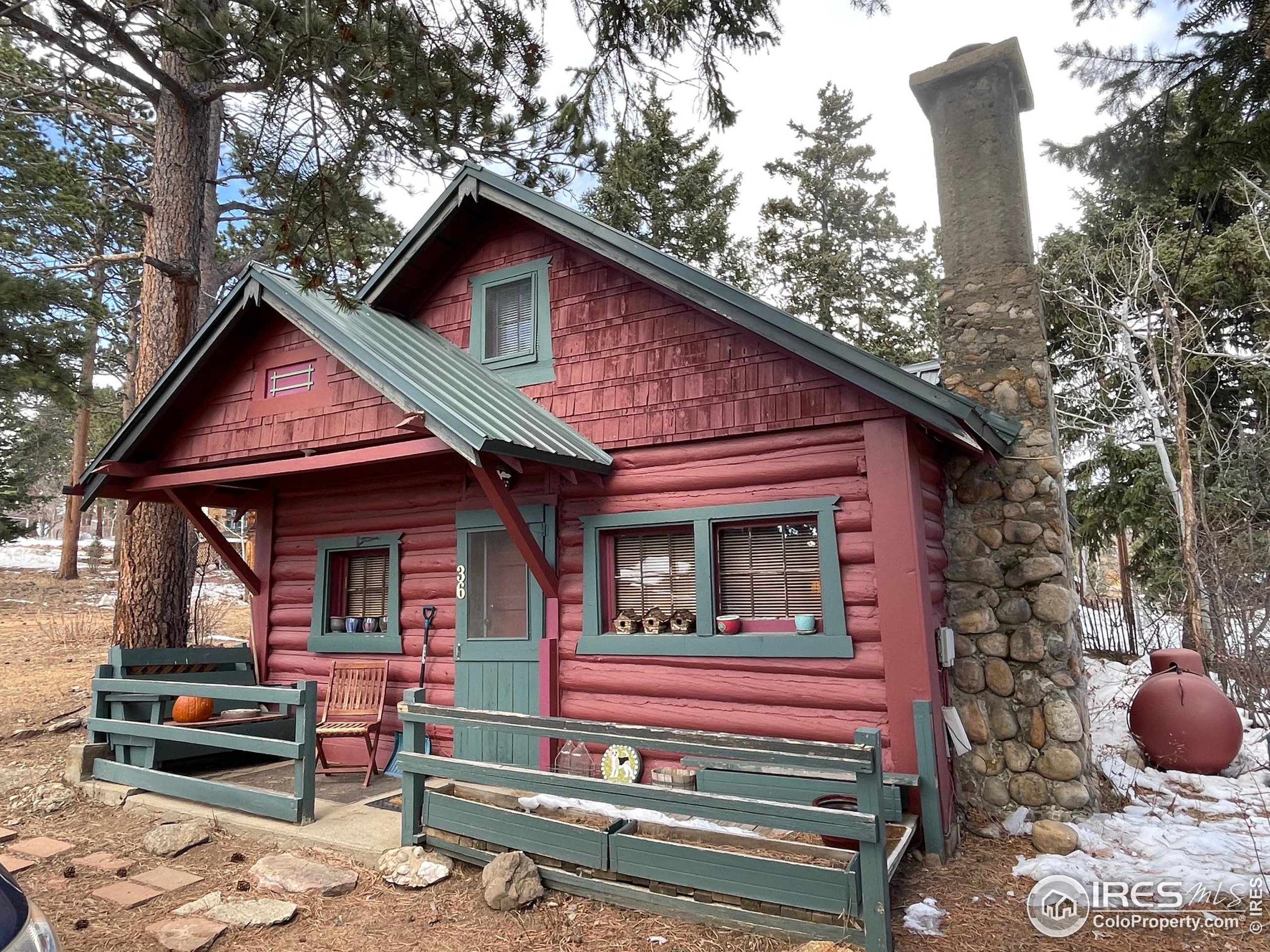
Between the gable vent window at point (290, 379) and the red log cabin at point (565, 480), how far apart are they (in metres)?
0.03

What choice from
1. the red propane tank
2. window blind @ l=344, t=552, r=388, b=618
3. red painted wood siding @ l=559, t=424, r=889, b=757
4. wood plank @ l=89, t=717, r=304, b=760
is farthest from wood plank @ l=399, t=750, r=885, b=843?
the red propane tank

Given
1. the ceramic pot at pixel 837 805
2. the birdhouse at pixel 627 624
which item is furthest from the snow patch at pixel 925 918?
the birdhouse at pixel 627 624

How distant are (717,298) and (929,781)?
13.7 ft

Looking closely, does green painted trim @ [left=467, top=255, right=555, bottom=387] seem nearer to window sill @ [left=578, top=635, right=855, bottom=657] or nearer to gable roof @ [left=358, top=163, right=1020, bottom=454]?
gable roof @ [left=358, top=163, right=1020, bottom=454]

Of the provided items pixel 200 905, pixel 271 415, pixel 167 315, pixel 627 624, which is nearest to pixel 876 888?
pixel 627 624

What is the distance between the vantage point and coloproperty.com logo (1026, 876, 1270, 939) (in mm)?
4219

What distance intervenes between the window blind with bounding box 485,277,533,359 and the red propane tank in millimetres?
7440

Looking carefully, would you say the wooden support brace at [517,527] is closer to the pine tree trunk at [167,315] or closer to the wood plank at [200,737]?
the wood plank at [200,737]

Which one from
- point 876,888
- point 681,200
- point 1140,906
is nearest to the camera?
point 876,888

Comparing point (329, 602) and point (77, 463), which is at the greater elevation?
point (77, 463)

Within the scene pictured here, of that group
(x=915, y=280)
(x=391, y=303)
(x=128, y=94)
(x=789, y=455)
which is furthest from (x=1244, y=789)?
(x=915, y=280)

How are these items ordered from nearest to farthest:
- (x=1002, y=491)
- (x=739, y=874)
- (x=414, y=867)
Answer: (x=739, y=874)
(x=414, y=867)
(x=1002, y=491)

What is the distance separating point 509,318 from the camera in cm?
839

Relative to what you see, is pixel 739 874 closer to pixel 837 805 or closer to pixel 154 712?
pixel 837 805
